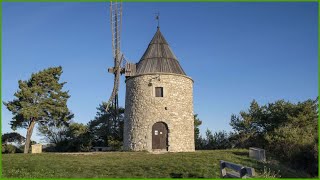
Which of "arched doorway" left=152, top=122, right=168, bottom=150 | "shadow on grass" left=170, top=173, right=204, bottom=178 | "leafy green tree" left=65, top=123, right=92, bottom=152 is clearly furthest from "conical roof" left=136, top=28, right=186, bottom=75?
"shadow on grass" left=170, top=173, right=204, bottom=178

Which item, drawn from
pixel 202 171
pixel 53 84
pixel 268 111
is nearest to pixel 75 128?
pixel 53 84

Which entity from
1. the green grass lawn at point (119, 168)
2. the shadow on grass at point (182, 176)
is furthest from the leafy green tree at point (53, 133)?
the shadow on grass at point (182, 176)

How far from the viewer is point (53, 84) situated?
32.6 metres

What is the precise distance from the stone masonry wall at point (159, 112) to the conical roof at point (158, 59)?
65 cm

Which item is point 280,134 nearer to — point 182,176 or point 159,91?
point 159,91

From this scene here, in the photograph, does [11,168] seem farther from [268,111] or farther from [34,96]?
[268,111]

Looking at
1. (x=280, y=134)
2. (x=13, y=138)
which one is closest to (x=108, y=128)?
(x=13, y=138)

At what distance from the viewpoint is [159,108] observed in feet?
77.3

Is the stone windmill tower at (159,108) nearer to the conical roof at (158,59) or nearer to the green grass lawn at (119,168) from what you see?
the conical roof at (158,59)

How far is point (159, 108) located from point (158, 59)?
12.3ft

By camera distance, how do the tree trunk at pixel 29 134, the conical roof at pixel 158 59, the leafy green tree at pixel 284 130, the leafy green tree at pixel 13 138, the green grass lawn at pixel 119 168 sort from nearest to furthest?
1. the green grass lawn at pixel 119 168
2. the leafy green tree at pixel 284 130
3. the conical roof at pixel 158 59
4. the tree trunk at pixel 29 134
5. the leafy green tree at pixel 13 138

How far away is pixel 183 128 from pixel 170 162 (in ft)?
28.9

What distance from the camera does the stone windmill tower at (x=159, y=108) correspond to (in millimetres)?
23422

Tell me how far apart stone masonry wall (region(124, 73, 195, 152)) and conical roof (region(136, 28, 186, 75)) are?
654 millimetres
